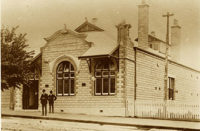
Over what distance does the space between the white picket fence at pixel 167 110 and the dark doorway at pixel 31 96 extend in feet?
16.4

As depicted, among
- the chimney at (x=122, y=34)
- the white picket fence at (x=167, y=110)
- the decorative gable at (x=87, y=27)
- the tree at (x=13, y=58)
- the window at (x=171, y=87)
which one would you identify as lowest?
the white picket fence at (x=167, y=110)

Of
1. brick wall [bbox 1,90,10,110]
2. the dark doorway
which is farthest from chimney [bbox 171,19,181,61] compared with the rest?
brick wall [bbox 1,90,10,110]

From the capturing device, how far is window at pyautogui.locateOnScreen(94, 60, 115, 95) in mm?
19750

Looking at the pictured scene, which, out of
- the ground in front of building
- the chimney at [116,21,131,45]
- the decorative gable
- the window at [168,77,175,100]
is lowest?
the ground in front of building

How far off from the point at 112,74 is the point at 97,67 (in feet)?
2.39

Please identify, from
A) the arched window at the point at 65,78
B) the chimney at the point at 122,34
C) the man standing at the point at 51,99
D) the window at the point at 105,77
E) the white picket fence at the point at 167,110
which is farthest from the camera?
the arched window at the point at 65,78

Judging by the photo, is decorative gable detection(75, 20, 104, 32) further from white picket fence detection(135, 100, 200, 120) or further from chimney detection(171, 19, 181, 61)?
white picket fence detection(135, 100, 200, 120)

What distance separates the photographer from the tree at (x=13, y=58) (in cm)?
1827

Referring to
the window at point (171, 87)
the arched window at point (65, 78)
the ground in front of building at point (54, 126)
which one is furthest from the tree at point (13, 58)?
the window at point (171, 87)

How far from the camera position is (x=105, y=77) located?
65.2ft

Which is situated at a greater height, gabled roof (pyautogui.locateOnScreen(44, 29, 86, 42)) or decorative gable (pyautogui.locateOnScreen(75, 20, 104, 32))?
decorative gable (pyautogui.locateOnScreen(75, 20, 104, 32))

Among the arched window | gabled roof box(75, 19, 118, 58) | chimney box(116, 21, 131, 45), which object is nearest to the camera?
chimney box(116, 21, 131, 45)

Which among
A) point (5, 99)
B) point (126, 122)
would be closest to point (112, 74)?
point (126, 122)

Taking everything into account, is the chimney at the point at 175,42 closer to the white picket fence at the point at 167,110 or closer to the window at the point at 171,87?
the window at the point at 171,87
